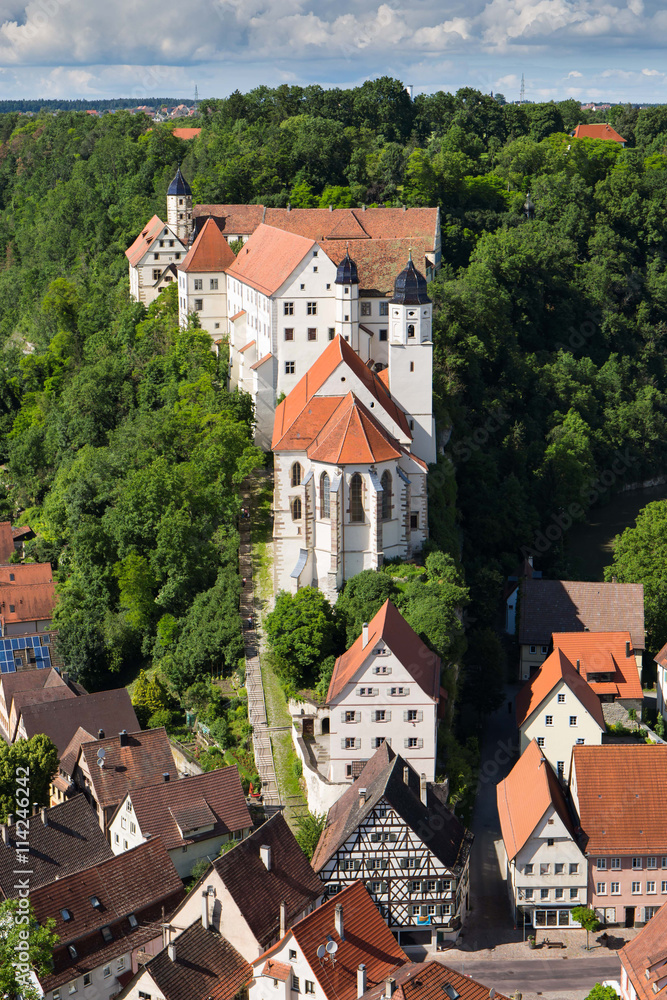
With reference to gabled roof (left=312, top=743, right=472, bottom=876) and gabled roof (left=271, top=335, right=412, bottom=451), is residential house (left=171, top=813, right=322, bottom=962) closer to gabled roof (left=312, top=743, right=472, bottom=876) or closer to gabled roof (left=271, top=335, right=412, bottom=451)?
gabled roof (left=312, top=743, right=472, bottom=876)

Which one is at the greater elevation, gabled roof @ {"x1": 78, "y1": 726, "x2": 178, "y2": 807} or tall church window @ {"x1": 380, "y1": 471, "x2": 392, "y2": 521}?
tall church window @ {"x1": 380, "y1": 471, "x2": 392, "y2": 521}

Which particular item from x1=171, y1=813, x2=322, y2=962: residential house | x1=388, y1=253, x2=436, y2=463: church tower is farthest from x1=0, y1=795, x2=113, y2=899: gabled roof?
x1=388, y1=253, x2=436, y2=463: church tower

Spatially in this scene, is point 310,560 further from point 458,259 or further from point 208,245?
point 458,259

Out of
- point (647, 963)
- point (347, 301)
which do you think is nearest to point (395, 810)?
point (647, 963)

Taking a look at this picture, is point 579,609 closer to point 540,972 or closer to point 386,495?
point 386,495

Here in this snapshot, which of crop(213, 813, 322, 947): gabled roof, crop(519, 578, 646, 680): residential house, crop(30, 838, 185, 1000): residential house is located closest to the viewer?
crop(213, 813, 322, 947): gabled roof

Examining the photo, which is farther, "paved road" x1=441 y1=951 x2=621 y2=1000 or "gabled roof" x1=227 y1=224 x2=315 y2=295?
"gabled roof" x1=227 y1=224 x2=315 y2=295

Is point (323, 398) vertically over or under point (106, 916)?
over
